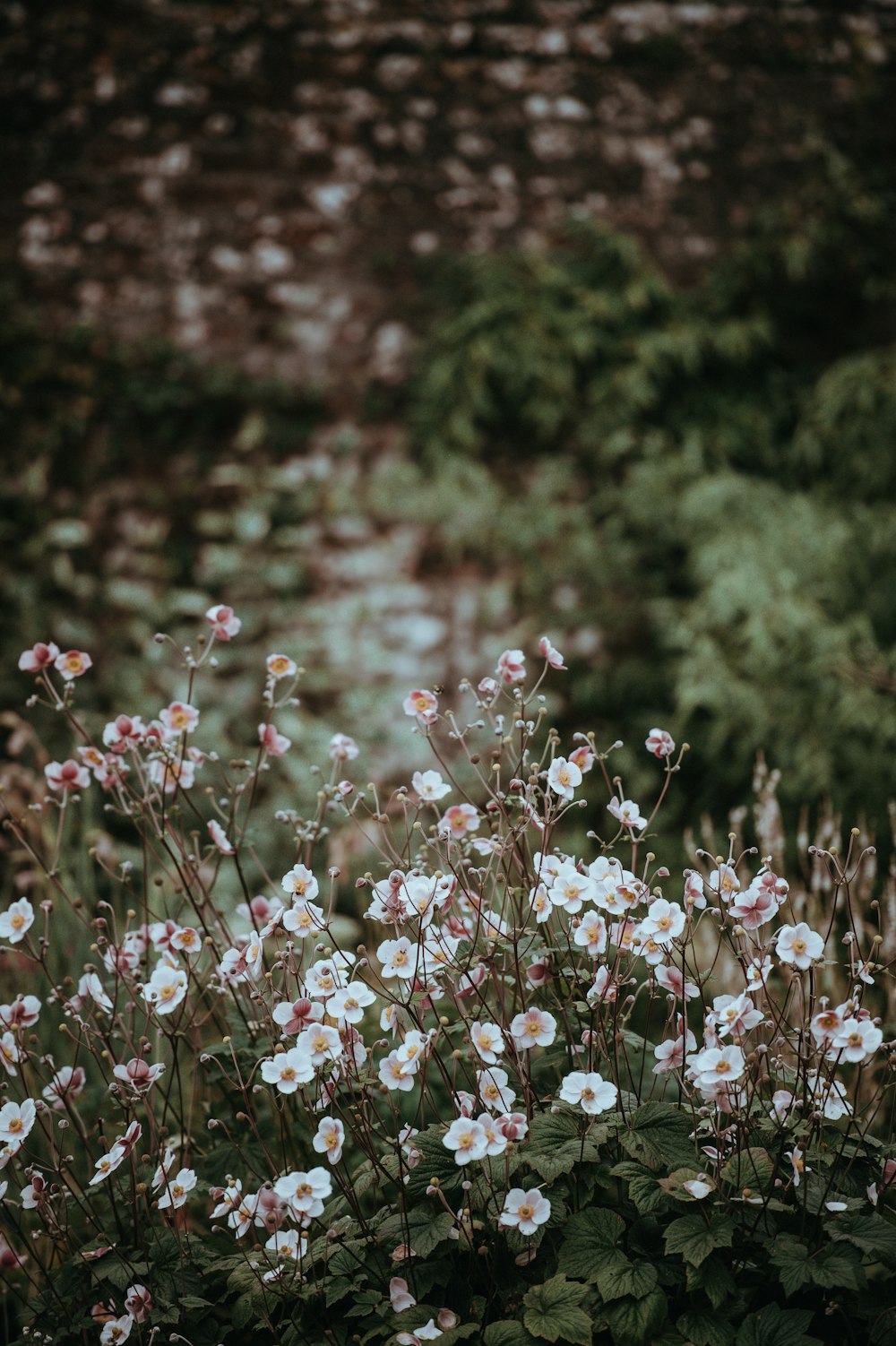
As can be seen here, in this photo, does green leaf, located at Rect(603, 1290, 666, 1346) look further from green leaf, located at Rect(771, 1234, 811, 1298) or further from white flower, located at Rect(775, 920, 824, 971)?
white flower, located at Rect(775, 920, 824, 971)

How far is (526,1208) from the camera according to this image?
3.48ft

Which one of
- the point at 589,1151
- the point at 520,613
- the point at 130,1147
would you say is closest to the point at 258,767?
the point at 130,1147

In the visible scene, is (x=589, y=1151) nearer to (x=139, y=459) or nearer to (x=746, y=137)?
(x=139, y=459)

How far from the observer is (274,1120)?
1443mm

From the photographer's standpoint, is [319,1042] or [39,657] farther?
[39,657]

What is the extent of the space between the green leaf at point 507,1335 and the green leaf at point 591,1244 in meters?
0.07

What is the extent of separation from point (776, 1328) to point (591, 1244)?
204 millimetres

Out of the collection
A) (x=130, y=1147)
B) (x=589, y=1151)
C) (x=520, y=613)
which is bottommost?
(x=520, y=613)

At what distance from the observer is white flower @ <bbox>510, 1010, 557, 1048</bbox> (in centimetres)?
118

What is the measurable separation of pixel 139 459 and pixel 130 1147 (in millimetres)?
3087

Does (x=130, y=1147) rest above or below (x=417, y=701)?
below

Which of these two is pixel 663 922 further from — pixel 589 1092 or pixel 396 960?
pixel 396 960

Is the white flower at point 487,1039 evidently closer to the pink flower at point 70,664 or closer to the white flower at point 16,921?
the white flower at point 16,921

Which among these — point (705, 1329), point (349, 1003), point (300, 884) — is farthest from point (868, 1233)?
point (300, 884)
